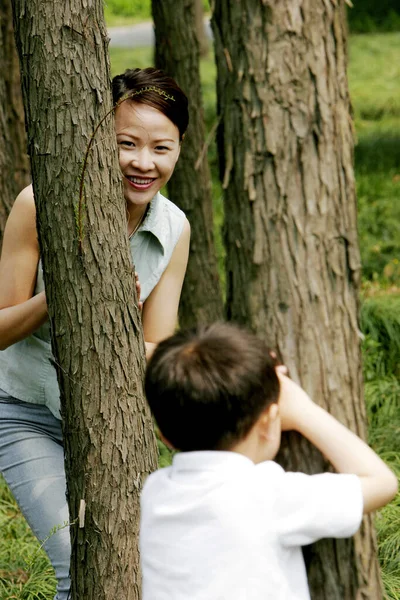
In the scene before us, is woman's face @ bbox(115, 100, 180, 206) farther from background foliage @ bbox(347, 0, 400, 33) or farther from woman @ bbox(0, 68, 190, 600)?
background foliage @ bbox(347, 0, 400, 33)

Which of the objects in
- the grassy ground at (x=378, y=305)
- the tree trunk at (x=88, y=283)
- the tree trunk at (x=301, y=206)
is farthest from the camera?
the grassy ground at (x=378, y=305)

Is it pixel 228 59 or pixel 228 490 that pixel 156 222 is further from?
pixel 228 490

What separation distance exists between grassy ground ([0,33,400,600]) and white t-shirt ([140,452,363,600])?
1.83 m

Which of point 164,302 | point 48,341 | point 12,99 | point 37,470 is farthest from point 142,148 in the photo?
point 12,99

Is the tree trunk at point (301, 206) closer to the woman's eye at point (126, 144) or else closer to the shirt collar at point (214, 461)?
the woman's eye at point (126, 144)

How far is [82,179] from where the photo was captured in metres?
2.30

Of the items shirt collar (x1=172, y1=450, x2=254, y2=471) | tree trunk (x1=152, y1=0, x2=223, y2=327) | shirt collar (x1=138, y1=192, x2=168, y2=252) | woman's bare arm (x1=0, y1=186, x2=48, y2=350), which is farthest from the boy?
tree trunk (x1=152, y1=0, x2=223, y2=327)

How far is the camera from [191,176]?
220 inches

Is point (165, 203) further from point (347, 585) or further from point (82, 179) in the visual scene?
point (347, 585)

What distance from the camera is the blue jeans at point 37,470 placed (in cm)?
262

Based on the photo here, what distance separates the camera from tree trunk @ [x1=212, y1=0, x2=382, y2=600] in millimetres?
2178

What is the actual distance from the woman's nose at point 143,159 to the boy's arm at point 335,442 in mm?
840

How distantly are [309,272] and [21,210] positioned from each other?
32.1 inches

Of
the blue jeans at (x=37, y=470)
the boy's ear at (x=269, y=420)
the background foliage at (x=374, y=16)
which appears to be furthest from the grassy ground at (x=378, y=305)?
the background foliage at (x=374, y=16)
